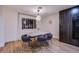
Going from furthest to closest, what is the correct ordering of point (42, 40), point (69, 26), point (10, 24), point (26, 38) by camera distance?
point (69, 26)
point (10, 24)
point (42, 40)
point (26, 38)

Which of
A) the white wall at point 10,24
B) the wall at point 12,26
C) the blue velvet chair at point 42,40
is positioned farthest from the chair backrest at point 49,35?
the white wall at point 10,24

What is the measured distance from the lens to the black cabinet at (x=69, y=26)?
131 inches

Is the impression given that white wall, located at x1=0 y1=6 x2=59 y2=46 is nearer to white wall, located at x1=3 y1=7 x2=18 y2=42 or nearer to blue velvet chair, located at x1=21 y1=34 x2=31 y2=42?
white wall, located at x1=3 y1=7 x2=18 y2=42

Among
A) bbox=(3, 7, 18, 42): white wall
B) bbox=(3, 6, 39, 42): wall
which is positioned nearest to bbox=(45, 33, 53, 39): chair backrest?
bbox=(3, 6, 39, 42): wall

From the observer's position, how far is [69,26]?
3.65m

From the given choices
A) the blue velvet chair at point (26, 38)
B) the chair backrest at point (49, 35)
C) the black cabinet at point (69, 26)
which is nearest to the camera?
the blue velvet chair at point (26, 38)

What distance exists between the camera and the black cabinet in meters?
3.33

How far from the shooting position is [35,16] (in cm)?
250

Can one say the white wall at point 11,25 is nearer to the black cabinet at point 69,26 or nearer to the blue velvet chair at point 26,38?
the blue velvet chair at point 26,38

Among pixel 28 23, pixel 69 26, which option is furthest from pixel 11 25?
pixel 69 26

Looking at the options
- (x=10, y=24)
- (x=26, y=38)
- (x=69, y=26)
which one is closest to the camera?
(x=26, y=38)

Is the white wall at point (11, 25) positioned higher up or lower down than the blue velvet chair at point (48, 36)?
higher up

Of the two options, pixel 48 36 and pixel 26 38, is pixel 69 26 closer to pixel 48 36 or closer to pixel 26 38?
pixel 48 36
